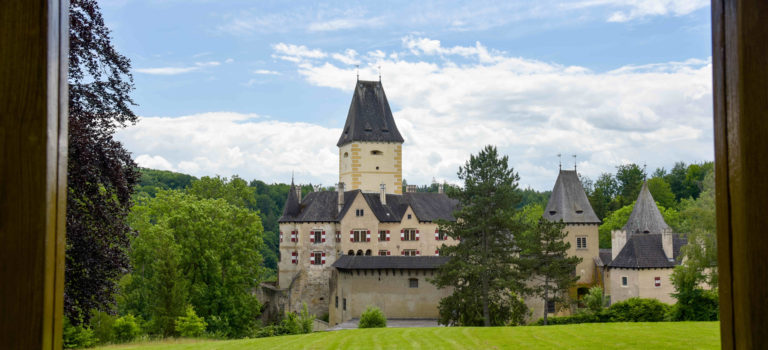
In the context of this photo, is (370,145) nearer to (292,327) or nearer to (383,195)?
(383,195)

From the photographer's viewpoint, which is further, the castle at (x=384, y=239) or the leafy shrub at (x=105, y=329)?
the castle at (x=384, y=239)

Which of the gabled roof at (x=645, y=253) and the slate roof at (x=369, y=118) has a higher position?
the slate roof at (x=369, y=118)

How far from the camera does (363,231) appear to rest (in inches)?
1818

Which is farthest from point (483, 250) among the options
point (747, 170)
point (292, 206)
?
point (747, 170)

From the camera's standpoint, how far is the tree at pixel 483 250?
1240 inches

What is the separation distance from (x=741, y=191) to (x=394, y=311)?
37646 mm

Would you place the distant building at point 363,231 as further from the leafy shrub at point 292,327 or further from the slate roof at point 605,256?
the slate roof at point 605,256

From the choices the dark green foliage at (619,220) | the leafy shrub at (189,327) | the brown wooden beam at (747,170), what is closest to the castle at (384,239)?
the leafy shrub at (189,327)

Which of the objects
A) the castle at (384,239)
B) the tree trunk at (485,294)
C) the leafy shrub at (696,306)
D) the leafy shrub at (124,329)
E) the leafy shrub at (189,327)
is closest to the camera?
the leafy shrub at (124,329)

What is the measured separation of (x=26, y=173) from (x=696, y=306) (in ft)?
98.2

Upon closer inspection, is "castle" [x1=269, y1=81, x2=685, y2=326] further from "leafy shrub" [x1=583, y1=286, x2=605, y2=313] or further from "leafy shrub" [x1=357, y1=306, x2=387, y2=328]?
"leafy shrub" [x1=357, y1=306, x2=387, y2=328]

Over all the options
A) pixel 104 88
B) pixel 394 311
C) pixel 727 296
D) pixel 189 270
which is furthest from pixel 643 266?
pixel 727 296

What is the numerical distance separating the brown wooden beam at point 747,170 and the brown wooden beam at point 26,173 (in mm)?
2397

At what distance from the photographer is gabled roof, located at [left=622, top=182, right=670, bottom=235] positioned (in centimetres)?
4425
